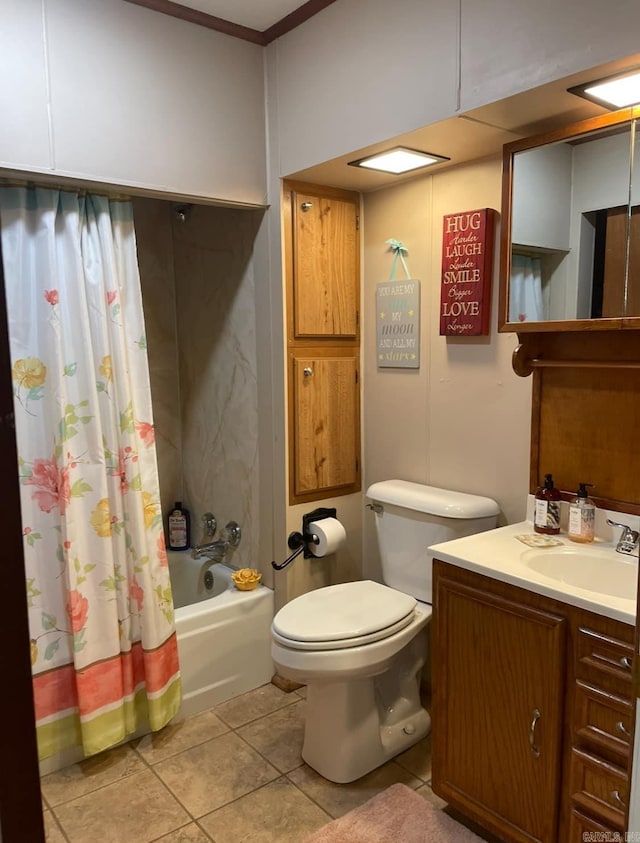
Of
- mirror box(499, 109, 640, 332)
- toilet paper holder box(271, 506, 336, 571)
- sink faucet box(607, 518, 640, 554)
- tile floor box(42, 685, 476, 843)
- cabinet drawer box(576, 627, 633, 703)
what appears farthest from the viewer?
toilet paper holder box(271, 506, 336, 571)

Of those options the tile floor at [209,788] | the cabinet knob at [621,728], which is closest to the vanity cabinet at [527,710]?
the cabinet knob at [621,728]

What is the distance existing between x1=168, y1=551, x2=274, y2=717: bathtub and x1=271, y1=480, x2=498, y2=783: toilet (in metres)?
0.44

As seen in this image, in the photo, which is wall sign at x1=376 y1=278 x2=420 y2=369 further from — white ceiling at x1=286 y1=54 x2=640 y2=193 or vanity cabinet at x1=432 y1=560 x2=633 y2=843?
vanity cabinet at x1=432 y1=560 x2=633 y2=843

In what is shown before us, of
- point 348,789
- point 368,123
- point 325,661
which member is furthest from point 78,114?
point 348,789

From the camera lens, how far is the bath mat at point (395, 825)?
1.78m

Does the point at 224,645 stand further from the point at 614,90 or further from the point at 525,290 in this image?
the point at 614,90

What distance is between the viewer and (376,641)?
1947mm

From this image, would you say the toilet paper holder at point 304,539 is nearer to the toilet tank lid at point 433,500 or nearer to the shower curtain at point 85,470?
the toilet tank lid at point 433,500

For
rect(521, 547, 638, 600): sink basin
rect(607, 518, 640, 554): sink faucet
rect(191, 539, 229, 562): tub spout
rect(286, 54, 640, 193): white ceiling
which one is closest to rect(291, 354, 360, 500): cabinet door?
rect(191, 539, 229, 562): tub spout

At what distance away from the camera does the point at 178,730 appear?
2324 mm

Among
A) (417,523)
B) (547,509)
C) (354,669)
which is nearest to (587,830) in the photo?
(354,669)

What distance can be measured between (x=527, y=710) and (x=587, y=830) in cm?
28

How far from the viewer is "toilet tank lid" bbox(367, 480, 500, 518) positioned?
6.97ft

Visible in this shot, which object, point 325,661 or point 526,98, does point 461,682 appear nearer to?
point 325,661
